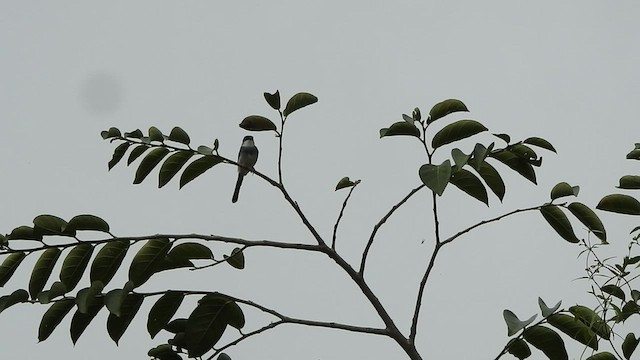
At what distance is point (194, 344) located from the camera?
7.51 ft

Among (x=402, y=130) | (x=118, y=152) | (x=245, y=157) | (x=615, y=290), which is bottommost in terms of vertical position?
(x=615, y=290)

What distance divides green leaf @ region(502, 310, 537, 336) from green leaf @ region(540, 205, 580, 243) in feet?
1.22

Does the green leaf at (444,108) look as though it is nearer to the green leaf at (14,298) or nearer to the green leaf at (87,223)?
the green leaf at (87,223)

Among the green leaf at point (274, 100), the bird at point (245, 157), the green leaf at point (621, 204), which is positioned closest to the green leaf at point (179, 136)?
the green leaf at point (274, 100)

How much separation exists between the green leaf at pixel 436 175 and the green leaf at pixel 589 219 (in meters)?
0.55

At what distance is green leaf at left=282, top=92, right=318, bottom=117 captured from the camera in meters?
2.58

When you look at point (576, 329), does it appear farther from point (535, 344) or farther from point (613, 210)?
point (613, 210)

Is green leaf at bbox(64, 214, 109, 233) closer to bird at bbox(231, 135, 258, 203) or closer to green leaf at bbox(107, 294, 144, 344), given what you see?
green leaf at bbox(107, 294, 144, 344)

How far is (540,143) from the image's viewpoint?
2.29 meters

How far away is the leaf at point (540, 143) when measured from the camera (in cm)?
228

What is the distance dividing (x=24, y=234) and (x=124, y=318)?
1.19 ft

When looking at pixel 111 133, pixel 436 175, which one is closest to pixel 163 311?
pixel 111 133

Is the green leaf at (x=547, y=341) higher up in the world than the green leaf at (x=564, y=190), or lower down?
lower down

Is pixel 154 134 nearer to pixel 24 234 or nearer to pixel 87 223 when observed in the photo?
pixel 87 223
